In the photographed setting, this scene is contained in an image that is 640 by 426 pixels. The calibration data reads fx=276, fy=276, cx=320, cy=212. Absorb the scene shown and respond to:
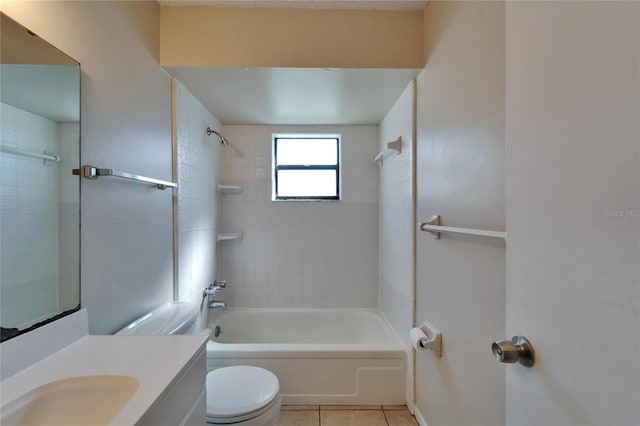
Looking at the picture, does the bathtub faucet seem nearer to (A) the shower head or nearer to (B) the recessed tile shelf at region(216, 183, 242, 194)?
(B) the recessed tile shelf at region(216, 183, 242, 194)

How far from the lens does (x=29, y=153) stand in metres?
0.81

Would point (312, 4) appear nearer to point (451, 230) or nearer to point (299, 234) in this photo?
point (451, 230)

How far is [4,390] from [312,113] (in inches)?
84.6

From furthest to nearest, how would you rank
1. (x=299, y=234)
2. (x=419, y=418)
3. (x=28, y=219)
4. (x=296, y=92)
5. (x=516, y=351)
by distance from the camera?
(x=299, y=234) < (x=296, y=92) < (x=419, y=418) < (x=28, y=219) < (x=516, y=351)

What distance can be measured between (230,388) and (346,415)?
83 cm

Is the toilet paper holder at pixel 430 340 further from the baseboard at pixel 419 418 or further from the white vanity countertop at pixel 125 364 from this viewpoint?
the white vanity countertop at pixel 125 364

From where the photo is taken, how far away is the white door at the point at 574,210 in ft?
1.23

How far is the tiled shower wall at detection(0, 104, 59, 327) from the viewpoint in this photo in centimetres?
75

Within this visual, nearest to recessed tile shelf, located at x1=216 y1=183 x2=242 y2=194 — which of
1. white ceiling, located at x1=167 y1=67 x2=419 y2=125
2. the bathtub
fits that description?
white ceiling, located at x1=167 y1=67 x2=419 y2=125

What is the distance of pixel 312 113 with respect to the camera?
7.45 ft

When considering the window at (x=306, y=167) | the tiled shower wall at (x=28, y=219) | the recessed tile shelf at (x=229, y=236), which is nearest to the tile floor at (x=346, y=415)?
the recessed tile shelf at (x=229, y=236)

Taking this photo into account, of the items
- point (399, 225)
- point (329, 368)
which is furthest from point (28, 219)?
point (399, 225)

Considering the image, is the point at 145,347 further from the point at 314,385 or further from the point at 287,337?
the point at 287,337

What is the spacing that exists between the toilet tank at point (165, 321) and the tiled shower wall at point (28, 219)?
15.0 inches
